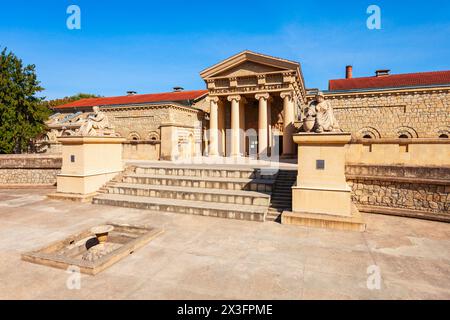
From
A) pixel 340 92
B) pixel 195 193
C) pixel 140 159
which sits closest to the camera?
pixel 195 193

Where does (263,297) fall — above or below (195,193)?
below

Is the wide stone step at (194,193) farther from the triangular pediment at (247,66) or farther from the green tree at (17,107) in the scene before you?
the green tree at (17,107)

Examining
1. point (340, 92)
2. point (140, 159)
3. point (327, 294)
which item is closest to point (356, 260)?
point (327, 294)

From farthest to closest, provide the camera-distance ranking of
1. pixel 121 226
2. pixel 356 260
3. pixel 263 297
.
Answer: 1. pixel 121 226
2. pixel 356 260
3. pixel 263 297

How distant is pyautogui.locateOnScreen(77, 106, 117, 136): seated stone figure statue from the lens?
35.8 feet

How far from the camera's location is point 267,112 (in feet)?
67.9

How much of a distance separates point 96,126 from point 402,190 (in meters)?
13.4

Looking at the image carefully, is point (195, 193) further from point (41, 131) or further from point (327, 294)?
point (41, 131)

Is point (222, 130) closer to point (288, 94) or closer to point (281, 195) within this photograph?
point (288, 94)

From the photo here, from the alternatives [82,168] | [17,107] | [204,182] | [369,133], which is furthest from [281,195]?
[17,107]

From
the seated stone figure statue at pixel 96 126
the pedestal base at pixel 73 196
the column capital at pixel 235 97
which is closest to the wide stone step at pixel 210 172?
the seated stone figure statue at pixel 96 126

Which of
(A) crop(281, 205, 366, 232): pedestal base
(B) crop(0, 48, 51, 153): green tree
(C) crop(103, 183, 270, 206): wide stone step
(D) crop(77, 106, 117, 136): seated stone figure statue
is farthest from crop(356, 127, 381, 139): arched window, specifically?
(B) crop(0, 48, 51, 153): green tree
